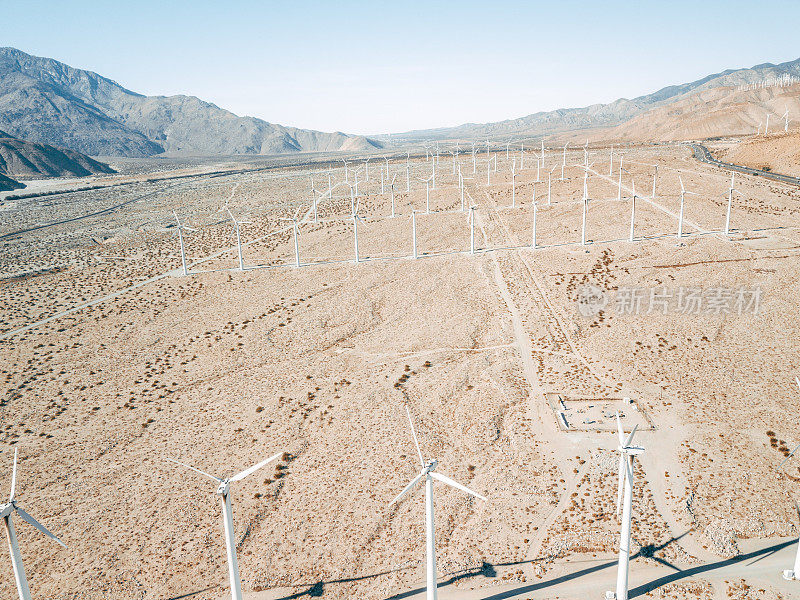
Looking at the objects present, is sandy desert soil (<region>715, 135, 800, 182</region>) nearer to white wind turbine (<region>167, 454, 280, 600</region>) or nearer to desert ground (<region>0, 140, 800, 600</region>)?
desert ground (<region>0, 140, 800, 600</region>)

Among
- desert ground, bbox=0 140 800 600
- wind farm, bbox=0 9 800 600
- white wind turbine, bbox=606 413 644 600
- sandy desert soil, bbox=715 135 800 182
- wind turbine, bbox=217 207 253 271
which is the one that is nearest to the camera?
white wind turbine, bbox=606 413 644 600

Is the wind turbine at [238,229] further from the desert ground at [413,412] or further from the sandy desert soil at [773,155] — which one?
the sandy desert soil at [773,155]

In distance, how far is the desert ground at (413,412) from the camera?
2755 cm

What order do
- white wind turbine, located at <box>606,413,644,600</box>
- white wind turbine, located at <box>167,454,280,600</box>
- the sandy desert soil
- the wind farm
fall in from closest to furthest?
white wind turbine, located at <box>167,454,280,600</box> < white wind turbine, located at <box>606,413,644,600</box> < the wind farm < the sandy desert soil

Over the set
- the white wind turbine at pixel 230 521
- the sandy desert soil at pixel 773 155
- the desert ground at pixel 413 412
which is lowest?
the desert ground at pixel 413 412

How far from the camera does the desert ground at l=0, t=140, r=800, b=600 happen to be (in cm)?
2755

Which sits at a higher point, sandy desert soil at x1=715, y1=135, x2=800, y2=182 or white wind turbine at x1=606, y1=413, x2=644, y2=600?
→ sandy desert soil at x1=715, y1=135, x2=800, y2=182

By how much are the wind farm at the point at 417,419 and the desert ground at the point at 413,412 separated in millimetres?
182

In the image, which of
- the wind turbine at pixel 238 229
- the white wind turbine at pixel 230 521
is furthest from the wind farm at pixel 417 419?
the wind turbine at pixel 238 229

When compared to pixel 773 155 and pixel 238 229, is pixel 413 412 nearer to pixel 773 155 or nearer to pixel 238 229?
pixel 238 229

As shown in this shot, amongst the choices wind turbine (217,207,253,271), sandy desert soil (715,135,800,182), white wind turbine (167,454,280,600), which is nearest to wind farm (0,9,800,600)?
white wind turbine (167,454,280,600)

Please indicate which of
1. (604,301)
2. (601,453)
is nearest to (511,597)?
(601,453)

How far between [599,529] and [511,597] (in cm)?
644

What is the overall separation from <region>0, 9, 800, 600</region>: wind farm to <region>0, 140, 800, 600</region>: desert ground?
0.60ft
